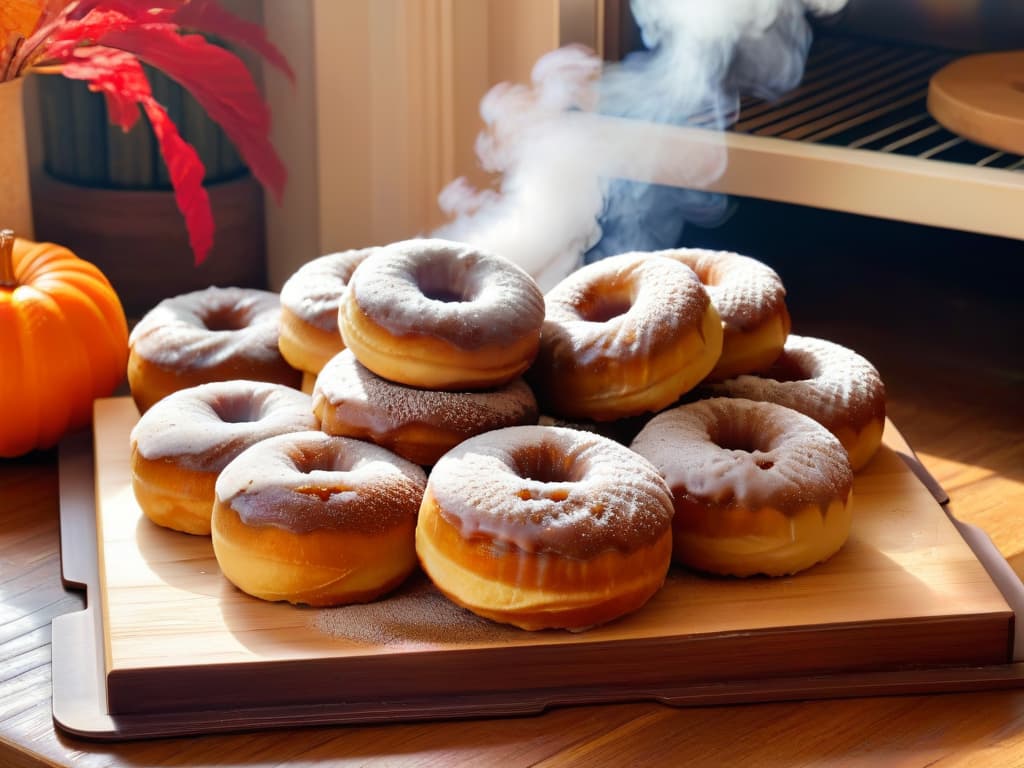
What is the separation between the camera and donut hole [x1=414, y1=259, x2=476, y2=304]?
1.08 metres

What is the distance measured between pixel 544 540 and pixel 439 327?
0.66 ft

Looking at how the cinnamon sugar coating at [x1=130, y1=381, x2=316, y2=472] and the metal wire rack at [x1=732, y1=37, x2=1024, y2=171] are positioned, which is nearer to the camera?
the cinnamon sugar coating at [x1=130, y1=381, x2=316, y2=472]

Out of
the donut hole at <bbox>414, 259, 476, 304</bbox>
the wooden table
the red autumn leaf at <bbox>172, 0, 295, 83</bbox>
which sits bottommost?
the wooden table

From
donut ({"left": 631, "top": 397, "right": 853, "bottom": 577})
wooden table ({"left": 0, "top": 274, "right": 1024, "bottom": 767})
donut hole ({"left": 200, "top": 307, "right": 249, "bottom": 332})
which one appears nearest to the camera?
wooden table ({"left": 0, "top": 274, "right": 1024, "bottom": 767})

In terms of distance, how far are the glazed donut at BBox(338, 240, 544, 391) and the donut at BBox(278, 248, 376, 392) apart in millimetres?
80

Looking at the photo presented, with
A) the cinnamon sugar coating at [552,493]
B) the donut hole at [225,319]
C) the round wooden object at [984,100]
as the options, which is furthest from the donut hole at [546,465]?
the round wooden object at [984,100]

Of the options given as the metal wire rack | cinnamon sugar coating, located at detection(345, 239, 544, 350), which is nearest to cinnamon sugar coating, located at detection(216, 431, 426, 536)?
cinnamon sugar coating, located at detection(345, 239, 544, 350)

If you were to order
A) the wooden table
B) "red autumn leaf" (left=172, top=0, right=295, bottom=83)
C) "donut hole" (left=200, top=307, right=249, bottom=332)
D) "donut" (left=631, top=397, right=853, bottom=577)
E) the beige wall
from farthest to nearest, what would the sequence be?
the beige wall < "red autumn leaf" (left=172, top=0, right=295, bottom=83) < "donut hole" (left=200, top=307, right=249, bottom=332) < "donut" (left=631, top=397, right=853, bottom=577) < the wooden table

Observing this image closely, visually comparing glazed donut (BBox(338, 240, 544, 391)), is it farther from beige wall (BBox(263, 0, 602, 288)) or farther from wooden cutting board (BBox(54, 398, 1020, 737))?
beige wall (BBox(263, 0, 602, 288))

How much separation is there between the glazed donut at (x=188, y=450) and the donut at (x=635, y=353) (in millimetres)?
204

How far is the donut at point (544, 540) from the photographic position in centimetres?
87

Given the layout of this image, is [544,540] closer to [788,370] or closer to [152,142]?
[788,370]

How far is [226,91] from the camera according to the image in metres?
1.36

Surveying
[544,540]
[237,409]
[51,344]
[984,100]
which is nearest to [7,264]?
[51,344]
